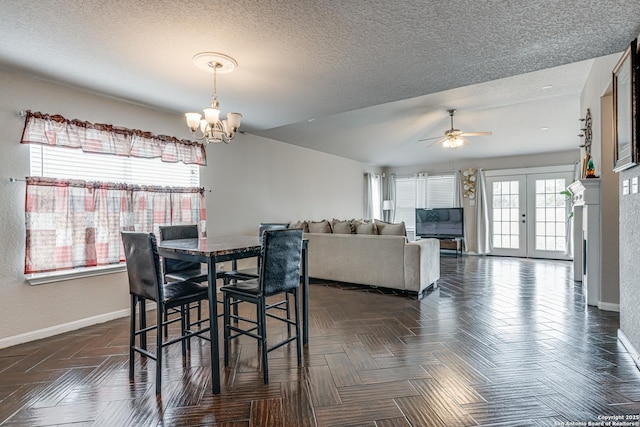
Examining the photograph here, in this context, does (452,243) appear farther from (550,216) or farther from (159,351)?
(159,351)

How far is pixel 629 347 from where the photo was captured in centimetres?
242

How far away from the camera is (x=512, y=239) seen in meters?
7.71

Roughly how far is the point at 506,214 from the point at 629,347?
591 centimetres

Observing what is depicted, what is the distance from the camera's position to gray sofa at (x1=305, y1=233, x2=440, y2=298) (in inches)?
164

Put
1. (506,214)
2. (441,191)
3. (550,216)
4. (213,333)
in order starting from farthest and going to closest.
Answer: (441,191), (506,214), (550,216), (213,333)

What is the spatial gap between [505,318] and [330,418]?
238cm

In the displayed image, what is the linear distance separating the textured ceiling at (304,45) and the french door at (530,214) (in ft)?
12.0

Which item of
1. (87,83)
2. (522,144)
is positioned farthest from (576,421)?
(522,144)

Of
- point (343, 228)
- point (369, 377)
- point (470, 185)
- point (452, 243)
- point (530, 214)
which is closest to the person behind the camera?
point (369, 377)

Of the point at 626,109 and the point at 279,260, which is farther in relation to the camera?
the point at 626,109

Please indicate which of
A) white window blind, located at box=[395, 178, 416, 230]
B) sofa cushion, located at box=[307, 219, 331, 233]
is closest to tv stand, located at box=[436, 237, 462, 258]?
white window blind, located at box=[395, 178, 416, 230]

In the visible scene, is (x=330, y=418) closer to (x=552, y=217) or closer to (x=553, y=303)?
(x=553, y=303)

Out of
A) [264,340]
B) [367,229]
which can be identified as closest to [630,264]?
[264,340]

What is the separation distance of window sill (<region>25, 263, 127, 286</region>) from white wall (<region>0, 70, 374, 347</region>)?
5 cm
